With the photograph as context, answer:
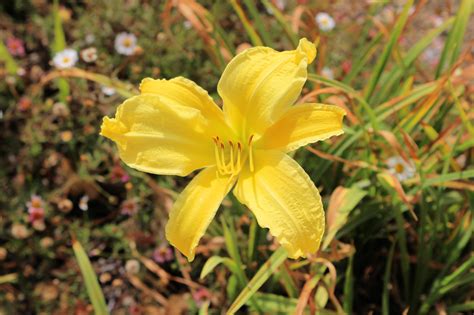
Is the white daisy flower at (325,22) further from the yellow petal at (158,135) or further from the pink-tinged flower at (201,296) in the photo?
the yellow petal at (158,135)

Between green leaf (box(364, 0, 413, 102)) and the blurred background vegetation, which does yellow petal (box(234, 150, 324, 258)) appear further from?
green leaf (box(364, 0, 413, 102))

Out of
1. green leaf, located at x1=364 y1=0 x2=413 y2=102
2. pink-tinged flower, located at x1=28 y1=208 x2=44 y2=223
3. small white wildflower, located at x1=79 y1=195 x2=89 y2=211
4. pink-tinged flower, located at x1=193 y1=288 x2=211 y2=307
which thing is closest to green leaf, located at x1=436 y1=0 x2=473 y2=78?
green leaf, located at x1=364 y1=0 x2=413 y2=102

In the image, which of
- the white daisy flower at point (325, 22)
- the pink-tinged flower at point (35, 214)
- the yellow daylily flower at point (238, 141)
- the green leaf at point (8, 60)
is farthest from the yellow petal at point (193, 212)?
Answer: the white daisy flower at point (325, 22)

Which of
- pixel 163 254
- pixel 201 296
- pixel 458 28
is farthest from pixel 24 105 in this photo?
pixel 458 28

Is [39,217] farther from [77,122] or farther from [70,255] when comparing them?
[77,122]

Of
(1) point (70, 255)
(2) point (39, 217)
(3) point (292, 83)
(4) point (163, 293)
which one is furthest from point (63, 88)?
(3) point (292, 83)

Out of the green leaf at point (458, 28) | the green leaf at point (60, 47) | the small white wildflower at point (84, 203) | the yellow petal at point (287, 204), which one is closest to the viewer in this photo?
the yellow petal at point (287, 204)
